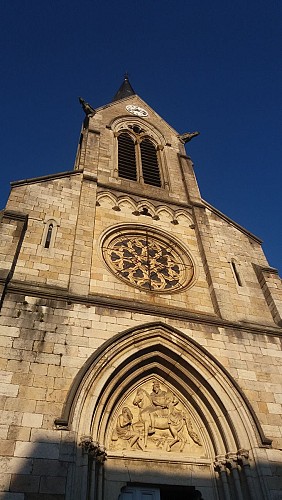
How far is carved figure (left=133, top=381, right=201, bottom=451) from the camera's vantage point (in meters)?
7.46

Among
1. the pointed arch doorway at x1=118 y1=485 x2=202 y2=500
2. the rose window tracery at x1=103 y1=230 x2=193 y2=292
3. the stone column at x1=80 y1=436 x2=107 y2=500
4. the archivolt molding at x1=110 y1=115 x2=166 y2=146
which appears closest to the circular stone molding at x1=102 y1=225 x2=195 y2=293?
the rose window tracery at x1=103 y1=230 x2=193 y2=292

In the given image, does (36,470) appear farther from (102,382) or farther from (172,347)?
(172,347)

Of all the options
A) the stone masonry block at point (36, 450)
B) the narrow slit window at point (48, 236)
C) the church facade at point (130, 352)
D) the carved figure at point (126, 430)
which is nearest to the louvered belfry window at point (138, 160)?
the church facade at point (130, 352)

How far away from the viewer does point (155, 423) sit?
24.6 ft

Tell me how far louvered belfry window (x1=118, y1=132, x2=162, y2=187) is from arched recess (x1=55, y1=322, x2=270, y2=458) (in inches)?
269

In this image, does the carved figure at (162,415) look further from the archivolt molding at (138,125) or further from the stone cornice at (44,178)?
the archivolt molding at (138,125)

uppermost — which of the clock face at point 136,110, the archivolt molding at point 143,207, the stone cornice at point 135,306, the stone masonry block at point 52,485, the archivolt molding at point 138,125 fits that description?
the clock face at point 136,110

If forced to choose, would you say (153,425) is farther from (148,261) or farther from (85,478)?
(148,261)

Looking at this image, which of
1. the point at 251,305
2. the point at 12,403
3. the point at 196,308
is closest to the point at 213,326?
the point at 196,308

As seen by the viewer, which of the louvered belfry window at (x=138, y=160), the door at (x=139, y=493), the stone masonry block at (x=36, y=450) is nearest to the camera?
the stone masonry block at (x=36, y=450)

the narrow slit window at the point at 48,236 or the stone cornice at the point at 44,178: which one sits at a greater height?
the stone cornice at the point at 44,178

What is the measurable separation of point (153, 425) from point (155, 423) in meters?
0.05

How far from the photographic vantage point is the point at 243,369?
26.8ft

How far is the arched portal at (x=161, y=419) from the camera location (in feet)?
21.7
